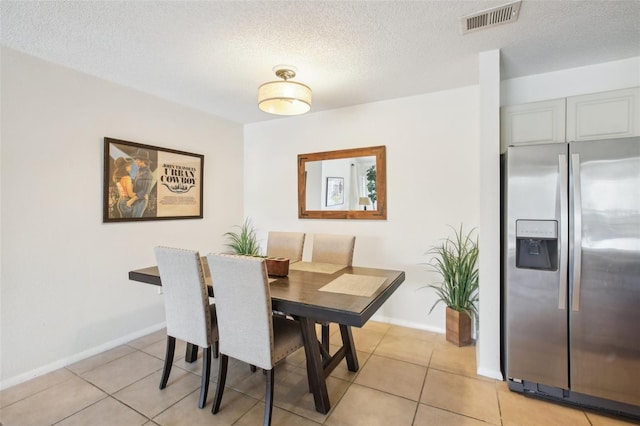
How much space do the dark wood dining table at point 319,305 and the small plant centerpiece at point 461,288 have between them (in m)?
0.88

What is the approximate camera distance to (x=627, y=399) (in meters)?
1.79

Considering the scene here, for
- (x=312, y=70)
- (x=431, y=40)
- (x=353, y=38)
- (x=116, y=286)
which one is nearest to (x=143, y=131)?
(x=116, y=286)

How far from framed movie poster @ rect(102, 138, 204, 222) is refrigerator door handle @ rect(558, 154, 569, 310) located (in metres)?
3.47

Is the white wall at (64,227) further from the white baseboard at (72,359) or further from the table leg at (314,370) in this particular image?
the table leg at (314,370)

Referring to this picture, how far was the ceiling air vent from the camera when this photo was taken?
5.68 ft

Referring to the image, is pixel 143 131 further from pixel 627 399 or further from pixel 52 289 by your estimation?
pixel 627 399

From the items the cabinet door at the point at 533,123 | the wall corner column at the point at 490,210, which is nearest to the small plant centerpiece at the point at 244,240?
the wall corner column at the point at 490,210

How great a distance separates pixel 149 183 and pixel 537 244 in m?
3.46

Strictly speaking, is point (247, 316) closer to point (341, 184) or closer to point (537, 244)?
point (537, 244)

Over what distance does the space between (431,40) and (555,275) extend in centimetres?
180

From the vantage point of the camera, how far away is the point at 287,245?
119 inches

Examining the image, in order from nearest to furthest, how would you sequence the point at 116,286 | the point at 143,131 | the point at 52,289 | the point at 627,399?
the point at 627,399, the point at 52,289, the point at 116,286, the point at 143,131

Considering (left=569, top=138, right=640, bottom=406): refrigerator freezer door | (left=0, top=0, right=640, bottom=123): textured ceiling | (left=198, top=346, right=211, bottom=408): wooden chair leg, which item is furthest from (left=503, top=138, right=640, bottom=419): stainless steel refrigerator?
(left=198, top=346, right=211, bottom=408): wooden chair leg

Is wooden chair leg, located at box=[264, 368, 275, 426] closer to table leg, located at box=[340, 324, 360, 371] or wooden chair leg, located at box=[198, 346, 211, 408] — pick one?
wooden chair leg, located at box=[198, 346, 211, 408]
